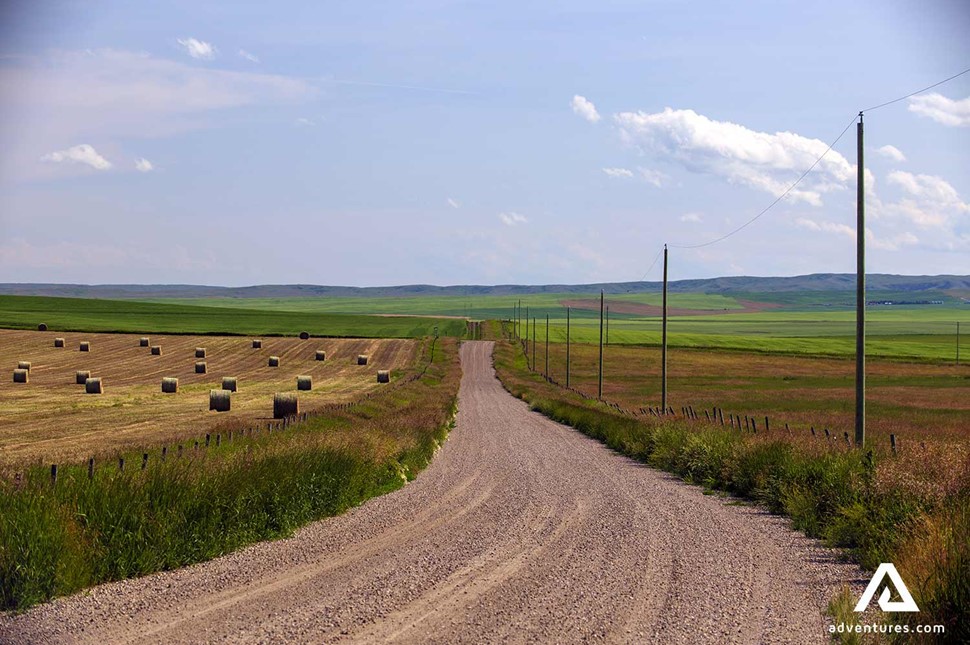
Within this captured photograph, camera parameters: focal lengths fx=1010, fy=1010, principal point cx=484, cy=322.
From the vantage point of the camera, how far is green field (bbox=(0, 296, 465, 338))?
422 ft

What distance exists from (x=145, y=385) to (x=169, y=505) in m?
53.1

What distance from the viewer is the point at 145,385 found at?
216ft

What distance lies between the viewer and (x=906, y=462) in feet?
60.6

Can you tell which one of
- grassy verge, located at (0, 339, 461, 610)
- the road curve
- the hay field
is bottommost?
the hay field

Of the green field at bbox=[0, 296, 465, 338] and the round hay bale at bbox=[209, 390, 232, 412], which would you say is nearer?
the round hay bale at bbox=[209, 390, 232, 412]

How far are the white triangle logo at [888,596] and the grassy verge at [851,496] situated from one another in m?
0.12

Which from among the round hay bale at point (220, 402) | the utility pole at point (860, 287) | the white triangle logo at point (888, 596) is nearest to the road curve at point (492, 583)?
the white triangle logo at point (888, 596)

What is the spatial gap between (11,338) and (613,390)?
59.5 metres

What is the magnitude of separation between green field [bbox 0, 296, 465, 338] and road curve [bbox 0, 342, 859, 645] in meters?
107

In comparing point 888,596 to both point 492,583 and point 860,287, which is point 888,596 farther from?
point 860,287

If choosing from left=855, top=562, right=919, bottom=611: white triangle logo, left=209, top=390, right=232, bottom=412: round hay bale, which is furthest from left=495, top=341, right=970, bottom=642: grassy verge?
left=209, top=390, right=232, bottom=412: round hay bale

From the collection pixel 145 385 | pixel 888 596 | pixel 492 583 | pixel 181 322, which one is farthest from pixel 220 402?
pixel 181 322

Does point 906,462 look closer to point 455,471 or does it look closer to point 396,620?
point 396,620

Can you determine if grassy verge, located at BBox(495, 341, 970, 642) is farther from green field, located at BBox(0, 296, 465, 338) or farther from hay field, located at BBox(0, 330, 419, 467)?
green field, located at BBox(0, 296, 465, 338)
